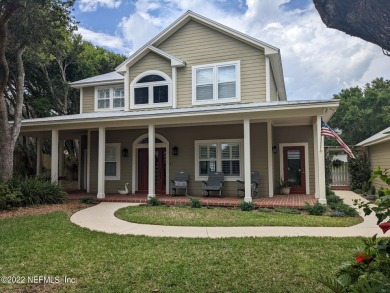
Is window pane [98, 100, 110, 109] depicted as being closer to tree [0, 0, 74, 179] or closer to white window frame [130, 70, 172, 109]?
white window frame [130, 70, 172, 109]

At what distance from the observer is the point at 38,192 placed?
10.6 meters

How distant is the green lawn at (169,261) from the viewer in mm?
3795

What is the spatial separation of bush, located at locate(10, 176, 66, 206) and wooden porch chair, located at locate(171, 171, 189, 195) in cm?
418

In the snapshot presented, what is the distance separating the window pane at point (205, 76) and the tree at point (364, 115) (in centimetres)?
2214

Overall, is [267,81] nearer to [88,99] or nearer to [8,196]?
[88,99]

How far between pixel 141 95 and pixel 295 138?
22.7 feet

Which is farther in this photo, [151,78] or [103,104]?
[103,104]

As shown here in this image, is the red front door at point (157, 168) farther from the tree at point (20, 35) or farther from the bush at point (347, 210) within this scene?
the bush at point (347, 210)

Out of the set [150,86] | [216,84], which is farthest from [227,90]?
[150,86]

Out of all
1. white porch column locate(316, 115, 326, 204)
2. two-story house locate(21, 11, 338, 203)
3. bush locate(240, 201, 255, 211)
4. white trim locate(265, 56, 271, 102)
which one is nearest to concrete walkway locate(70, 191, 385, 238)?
white porch column locate(316, 115, 326, 204)

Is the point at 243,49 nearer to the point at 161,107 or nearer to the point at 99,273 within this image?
the point at 161,107

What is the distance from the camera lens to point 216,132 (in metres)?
12.4

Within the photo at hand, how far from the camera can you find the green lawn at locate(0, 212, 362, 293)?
379cm

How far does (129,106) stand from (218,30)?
496 centimetres
